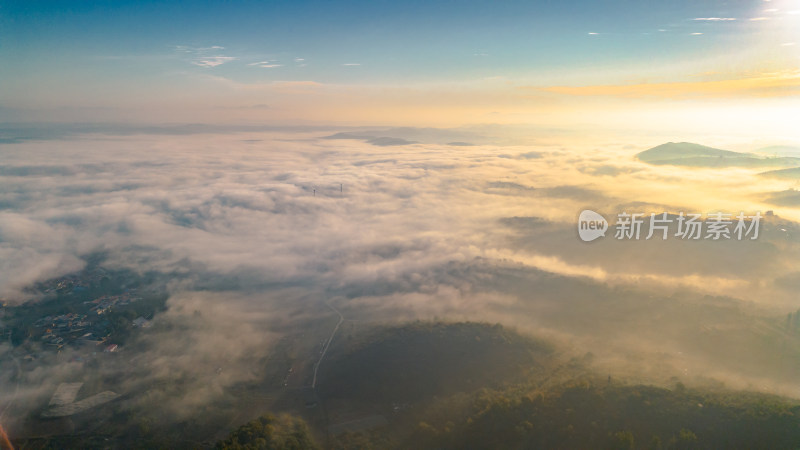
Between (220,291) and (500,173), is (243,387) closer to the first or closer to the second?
(220,291)

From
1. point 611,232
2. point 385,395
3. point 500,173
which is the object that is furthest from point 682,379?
point 500,173

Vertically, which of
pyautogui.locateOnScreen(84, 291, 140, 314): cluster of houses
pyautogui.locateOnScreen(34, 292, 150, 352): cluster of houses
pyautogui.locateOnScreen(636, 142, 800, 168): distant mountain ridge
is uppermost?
pyautogui.locateOnScreen(636, 142, 800, 168): distant mountain ridge

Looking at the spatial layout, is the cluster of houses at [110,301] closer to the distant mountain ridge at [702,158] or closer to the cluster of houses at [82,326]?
the cluster of houses at [82,326]

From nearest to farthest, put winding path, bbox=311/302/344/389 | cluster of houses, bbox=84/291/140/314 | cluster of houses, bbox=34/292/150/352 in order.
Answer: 1. winding path, bbox=311/302/344/389
2. cluster of houses, bbox=34/292/150/352
3. cluster of houses, bbox=84/291/140/314

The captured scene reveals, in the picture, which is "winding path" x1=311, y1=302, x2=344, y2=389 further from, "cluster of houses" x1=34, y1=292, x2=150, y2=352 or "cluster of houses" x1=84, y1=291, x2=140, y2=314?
"cluster of houses" x1=84, y1=291, x2=140, y2=314

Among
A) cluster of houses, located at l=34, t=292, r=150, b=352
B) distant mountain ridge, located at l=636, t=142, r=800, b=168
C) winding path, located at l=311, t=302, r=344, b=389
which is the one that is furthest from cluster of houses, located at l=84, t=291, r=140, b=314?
distant mountain ridge, located at l=636, t=142, r=800, b=168

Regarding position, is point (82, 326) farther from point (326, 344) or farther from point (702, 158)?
point (702, 158)

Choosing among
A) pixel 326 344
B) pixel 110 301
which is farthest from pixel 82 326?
pixel 326 344

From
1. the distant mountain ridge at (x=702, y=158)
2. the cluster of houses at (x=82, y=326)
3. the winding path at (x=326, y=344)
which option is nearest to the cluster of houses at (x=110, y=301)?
the cluster of houses at (x=82, y=326)
